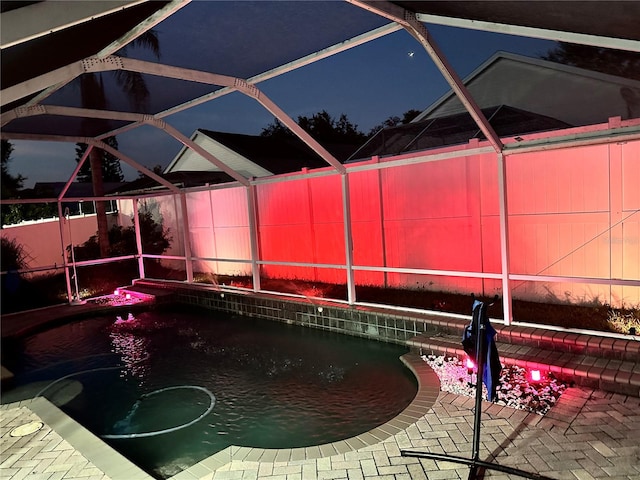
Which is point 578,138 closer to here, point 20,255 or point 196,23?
point 196,23

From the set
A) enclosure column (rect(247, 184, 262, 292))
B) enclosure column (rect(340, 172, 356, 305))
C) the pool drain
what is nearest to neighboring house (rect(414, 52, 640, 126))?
enclosure column (rect(340, 172, 356, 305))

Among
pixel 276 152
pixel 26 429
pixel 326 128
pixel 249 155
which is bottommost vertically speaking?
pixel 26 429

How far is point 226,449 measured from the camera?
354 cm

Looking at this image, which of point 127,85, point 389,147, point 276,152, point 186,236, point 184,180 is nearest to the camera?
point 127,85

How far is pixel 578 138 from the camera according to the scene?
15.7ft

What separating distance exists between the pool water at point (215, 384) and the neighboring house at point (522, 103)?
486 centimetres

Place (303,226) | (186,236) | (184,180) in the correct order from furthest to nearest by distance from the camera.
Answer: (184,180) < (186,236) < (303,226)

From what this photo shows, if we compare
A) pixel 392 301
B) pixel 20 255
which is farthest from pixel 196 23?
pixel 20 255

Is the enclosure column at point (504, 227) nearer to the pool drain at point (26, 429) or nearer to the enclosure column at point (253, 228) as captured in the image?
the enclosure column at point (253, 228)

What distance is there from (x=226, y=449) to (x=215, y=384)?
1868 mm

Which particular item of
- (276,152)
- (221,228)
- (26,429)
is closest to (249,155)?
(276,152)

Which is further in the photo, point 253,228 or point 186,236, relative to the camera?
point 186,236

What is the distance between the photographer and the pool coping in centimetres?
328

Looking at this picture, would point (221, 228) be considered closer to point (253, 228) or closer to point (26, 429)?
point (253, 228)
